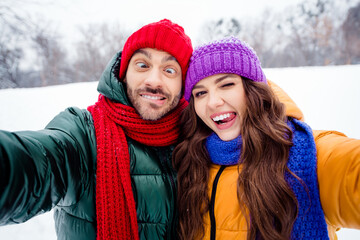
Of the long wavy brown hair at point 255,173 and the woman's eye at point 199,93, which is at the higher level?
the woman's eye at point 199,93

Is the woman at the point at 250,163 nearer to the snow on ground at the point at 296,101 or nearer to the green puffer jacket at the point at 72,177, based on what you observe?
the green puffer jacket at the point at 72,177

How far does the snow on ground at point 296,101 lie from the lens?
297 cm

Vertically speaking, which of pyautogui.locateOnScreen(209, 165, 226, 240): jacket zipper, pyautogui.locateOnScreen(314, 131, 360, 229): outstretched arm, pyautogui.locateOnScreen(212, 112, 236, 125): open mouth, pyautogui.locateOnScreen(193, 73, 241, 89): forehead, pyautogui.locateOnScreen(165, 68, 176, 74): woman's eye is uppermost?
pyautogui.locateOnScreen(165, 68, 176, 74): woman's eye

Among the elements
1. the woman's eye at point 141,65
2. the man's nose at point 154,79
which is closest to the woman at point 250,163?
the man's nose at point 154,79

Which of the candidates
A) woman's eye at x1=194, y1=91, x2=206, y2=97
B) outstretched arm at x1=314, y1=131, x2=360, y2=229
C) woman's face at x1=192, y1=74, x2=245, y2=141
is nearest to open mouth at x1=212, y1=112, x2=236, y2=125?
woman's face at x1=192, y1=74, x2=245, y2=141

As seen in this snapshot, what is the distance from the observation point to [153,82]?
1.65 metres

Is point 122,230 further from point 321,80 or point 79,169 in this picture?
point 321,80

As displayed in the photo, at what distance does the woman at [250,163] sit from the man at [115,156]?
0.58ft

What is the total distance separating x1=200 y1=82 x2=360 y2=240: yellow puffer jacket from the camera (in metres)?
1.00

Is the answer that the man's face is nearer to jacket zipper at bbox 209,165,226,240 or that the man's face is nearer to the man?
the man

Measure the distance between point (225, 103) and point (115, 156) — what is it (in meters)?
0.91

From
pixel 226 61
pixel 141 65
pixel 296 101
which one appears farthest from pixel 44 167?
pixel 296 101

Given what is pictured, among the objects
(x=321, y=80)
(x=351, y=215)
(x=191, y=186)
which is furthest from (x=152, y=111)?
(x=321, y=80)

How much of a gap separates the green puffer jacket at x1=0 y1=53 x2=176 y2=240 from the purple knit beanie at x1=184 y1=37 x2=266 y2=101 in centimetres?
66
